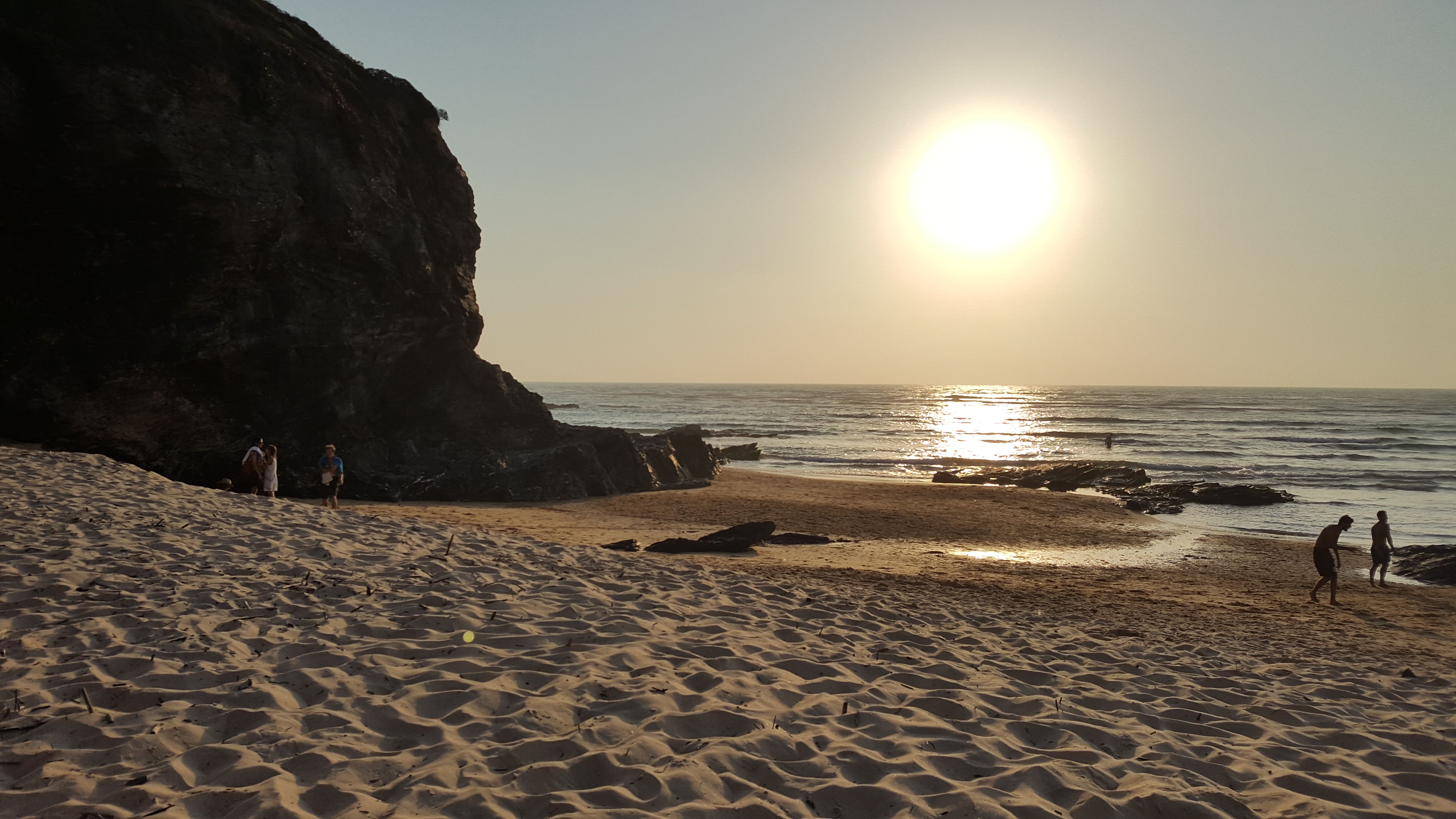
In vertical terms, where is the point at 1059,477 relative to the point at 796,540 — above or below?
below

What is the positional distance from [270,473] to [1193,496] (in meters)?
28.2

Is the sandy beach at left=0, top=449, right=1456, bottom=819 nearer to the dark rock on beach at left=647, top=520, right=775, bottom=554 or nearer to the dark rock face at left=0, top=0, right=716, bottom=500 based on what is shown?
the dark rock on beach at left=647, top=520, right=775, bottom=554

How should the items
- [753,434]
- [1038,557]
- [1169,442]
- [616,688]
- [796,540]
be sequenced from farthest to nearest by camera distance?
[753,434] < [1169,442] < [1038,557] < [796,540] < [616,688]

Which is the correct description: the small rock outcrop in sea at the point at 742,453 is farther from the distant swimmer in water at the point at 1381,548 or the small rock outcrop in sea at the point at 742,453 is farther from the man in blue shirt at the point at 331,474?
the distant swimmer in water at the point at 1381,548

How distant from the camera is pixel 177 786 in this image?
3.85m

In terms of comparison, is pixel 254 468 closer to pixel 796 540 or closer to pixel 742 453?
pixel 796 540

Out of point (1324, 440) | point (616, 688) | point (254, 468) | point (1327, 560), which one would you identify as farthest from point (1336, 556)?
point (1324, 440)

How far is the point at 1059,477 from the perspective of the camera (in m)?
32.7

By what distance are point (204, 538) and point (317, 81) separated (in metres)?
15.9

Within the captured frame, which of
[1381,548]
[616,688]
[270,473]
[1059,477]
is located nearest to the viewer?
[616,688]

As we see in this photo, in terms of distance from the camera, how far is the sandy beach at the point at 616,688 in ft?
13.7

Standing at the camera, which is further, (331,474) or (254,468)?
(331,474)

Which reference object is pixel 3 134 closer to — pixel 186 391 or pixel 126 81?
pixel 126 81

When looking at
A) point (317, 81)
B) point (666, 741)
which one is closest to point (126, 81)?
point (317, 81)
